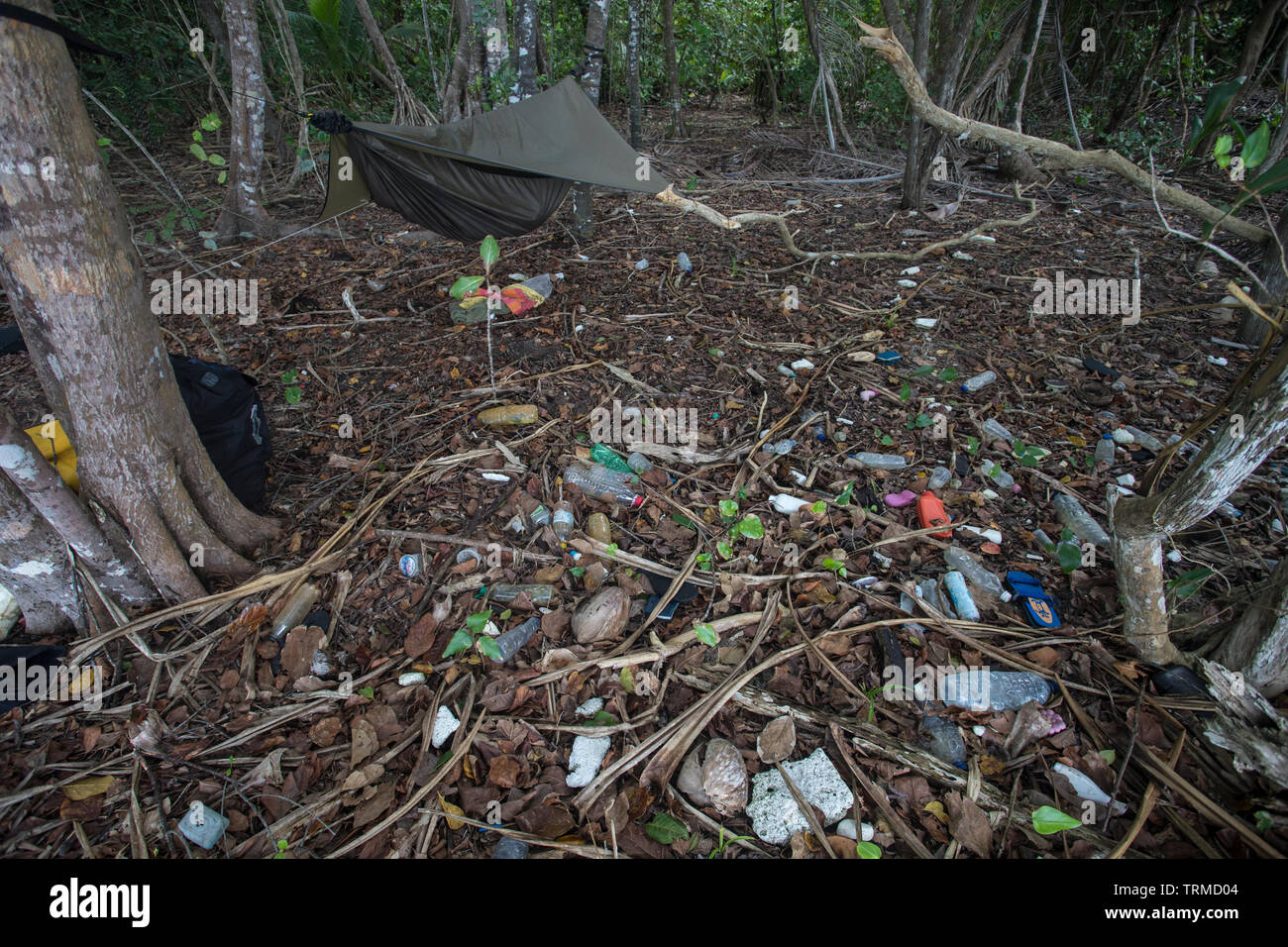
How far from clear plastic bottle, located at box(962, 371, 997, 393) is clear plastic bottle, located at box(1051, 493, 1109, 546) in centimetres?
66

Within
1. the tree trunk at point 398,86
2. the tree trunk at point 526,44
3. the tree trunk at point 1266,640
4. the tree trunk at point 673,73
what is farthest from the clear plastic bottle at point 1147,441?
the tree trunk at point 673,73

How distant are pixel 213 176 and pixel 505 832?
5.80 meters

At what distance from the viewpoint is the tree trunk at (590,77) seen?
3.92 m

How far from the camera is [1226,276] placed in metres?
3.36

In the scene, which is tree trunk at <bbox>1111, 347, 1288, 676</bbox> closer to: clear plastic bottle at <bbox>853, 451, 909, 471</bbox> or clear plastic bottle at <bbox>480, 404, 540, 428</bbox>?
clear plastic bottle at <bbox>853, 451, 909, 471</bbox>

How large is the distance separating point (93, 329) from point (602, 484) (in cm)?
135

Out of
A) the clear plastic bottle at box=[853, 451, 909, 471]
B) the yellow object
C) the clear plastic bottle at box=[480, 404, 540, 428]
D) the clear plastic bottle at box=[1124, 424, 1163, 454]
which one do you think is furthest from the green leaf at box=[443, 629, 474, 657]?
the clear plastic bottle at box=[1124, 424, 1163, 454]

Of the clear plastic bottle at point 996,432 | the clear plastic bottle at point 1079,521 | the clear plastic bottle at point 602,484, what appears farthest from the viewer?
the clear plastic bottle at point 996,432

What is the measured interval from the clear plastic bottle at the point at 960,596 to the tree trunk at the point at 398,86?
4886 mm

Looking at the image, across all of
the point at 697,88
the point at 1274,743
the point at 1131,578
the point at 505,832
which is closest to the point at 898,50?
the point at 1131,578

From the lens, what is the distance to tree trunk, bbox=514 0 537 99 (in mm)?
3822

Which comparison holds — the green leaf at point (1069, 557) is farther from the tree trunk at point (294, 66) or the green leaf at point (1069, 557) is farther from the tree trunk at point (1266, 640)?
the tree trunk at point (294, 66)

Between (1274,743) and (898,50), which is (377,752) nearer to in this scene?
(1274,743)

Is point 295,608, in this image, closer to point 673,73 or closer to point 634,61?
point 634,61
